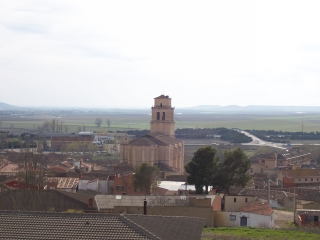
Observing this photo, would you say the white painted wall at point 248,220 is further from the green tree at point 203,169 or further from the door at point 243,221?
the green tree at point 203,169

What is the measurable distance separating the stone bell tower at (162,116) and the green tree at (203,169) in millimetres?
19046

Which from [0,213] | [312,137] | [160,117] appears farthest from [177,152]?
[312,137]

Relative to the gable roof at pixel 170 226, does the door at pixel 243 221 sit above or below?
below

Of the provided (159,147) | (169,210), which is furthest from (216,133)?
(169,210)

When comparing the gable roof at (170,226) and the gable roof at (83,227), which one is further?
the gable roof at (170,226)

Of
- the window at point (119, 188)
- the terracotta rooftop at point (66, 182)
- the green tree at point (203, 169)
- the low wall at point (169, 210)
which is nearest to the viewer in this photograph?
the low wall at point (169, 210)

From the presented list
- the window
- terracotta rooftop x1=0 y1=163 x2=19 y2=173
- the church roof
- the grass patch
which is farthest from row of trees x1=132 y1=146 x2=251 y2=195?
terracotta rooftop x1=0 y1=163 x2=19 y2=173

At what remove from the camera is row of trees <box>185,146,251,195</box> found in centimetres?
2795

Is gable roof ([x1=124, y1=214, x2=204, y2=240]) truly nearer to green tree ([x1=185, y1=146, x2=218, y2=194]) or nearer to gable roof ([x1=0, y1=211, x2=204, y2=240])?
gable roof ([x1=0, y1=211, x2=204, y2=240])

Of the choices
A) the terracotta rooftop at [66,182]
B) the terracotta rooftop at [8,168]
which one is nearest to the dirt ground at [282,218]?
the terracotta rooftop at [66,182]

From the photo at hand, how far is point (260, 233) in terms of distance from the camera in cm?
2066

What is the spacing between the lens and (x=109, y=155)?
66625 millimetres

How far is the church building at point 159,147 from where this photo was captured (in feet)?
134

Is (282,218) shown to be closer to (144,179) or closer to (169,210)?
(169,210)
